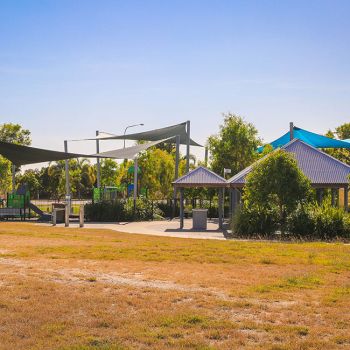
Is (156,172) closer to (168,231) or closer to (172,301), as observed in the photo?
(168,231)

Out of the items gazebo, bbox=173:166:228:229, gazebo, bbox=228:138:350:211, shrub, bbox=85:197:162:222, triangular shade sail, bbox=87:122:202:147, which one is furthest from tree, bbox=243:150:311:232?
triangular shade sail, bbox=87:122:202:147

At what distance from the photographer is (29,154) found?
2917 cm

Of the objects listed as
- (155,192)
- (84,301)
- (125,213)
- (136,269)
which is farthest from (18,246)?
(155,192)

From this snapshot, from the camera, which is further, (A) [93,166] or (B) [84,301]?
(A) [93,166]

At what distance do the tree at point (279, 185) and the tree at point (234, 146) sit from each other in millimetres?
22146

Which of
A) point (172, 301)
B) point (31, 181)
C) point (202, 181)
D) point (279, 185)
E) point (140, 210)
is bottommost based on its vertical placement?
point (172, 301)

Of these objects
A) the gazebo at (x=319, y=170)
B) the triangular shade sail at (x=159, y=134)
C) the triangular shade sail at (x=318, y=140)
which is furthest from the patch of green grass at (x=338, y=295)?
the triangular shade sail at (x=318, y=140)

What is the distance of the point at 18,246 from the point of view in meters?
14.2

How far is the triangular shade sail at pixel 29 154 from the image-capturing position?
27364 millimetres

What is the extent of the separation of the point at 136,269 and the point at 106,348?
15.7 ft

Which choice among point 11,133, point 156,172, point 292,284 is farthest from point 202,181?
point 11,133

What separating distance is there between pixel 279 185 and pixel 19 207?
1809cm

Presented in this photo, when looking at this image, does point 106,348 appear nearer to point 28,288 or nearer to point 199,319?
point 199,319

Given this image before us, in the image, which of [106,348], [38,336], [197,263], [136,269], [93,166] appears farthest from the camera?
[93,166]
